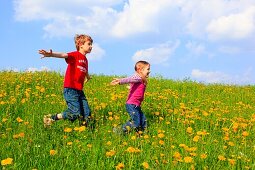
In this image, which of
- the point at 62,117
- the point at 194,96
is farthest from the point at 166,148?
the point at 194,96

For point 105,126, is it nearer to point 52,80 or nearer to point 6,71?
point 52,80

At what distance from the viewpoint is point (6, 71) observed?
14.6 meters

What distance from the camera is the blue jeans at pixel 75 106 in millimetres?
7188

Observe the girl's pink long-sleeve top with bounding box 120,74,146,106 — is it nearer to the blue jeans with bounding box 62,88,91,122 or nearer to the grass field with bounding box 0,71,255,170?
the grass field with bounding box 0,71,255,170

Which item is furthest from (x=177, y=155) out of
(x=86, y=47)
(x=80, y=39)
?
(x=80, y=39)

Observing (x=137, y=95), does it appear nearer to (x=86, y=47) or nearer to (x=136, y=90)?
(x=136, y=90)

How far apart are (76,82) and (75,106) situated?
17.1 inches

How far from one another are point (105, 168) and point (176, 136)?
8.02 feet

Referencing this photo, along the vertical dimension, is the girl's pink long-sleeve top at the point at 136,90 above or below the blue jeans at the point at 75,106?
above

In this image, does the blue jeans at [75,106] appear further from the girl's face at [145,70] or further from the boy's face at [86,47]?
the girl's face at [145,70]

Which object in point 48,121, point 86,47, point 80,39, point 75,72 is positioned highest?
point 80,39

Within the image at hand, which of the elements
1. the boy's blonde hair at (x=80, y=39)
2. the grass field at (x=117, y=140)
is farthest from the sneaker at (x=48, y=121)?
the boy's blonde hair at (x=80, y=39)

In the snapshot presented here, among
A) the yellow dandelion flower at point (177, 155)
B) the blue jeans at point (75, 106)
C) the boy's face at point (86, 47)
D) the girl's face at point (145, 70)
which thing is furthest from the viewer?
the girl's face at point (145, 70)

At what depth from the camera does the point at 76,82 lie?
7.34 metres
